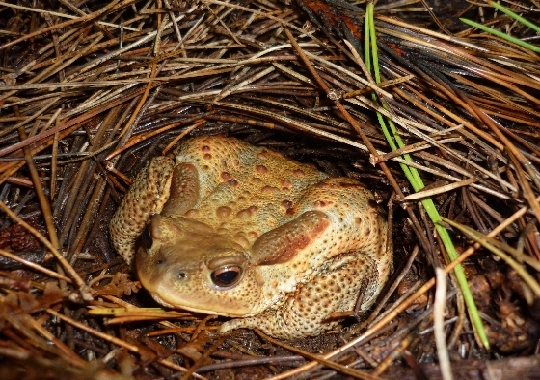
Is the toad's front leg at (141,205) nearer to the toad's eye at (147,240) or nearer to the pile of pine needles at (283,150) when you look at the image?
the pile of pine needles at (283,150)

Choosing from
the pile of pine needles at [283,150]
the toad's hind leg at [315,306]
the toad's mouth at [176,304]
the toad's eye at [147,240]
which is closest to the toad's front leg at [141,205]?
the pile of pine needles at [283,150]

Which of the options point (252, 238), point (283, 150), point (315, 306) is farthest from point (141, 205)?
point (315, 306)

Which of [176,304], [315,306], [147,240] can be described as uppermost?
[147,240]

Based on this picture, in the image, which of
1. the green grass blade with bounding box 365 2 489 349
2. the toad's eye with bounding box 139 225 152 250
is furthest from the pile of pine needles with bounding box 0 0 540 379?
the toad's eye with bounding box 139 225 152 250

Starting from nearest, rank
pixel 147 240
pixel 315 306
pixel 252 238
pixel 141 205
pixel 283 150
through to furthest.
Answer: pixel 147 240, pixel 252 238, pixel 315 306, pixel 141 205, pixel 283 150

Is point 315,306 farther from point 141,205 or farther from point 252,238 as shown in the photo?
point 141,205

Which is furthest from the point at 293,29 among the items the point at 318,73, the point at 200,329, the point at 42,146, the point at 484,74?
the point at 200,329
